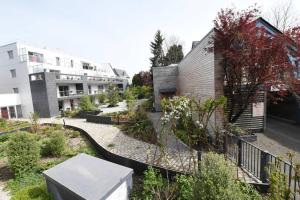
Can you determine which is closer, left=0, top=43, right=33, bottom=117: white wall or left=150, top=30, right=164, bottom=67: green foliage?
left=0, top=43, right=33, bottom=117: white wall

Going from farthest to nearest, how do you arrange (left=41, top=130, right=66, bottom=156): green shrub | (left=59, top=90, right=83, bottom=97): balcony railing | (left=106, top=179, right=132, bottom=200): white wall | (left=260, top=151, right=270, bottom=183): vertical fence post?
(left=59, top=90, right=83, bottom=97): balcony railing → (left=41, top=130, right=66, bottom=156): green shrub → (left=260, top=151, right=270, bottom=183): vertical fence post → (left=106, top=179, right=132, bottom=200): white wall

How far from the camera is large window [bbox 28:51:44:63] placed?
22297 mm

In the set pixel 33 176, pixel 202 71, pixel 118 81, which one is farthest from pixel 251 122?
pixel 118 81

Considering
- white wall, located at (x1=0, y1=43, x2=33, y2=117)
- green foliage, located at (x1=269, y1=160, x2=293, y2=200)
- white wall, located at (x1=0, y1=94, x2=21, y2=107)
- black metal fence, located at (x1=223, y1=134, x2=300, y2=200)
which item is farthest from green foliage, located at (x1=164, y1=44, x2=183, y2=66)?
green foliage, located at (x1=269, y1=160, x2=293, y2=200)

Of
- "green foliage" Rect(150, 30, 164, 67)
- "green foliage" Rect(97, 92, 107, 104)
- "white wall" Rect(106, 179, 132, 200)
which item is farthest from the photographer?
"green foliage" Rect(150, 30, 164, 67)

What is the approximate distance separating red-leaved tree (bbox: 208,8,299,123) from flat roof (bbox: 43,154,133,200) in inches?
231

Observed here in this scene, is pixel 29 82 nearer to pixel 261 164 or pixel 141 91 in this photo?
pixel 141 91

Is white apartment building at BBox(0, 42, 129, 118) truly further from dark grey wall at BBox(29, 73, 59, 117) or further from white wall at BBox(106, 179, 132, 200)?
white wall at BBox(106, 179, 132, 200)

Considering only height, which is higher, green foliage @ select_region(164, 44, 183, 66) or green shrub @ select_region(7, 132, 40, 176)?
green foliage @ select_region(164, 44, 183, 66)

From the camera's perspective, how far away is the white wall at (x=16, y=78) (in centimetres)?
2170

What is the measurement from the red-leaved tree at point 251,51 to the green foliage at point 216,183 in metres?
4.86

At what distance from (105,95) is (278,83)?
3029 cm

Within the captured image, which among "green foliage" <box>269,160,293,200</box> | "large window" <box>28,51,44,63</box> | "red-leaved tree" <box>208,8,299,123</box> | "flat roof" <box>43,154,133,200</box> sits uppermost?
"large window" <box>28,51,44,63</box>

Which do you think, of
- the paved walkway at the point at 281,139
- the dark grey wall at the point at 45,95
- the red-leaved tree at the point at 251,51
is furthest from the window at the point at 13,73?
the paved walkway at the point at 281,139
